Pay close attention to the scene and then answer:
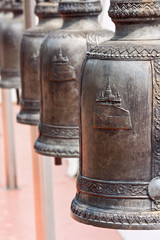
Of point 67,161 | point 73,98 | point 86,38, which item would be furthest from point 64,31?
point 67,161

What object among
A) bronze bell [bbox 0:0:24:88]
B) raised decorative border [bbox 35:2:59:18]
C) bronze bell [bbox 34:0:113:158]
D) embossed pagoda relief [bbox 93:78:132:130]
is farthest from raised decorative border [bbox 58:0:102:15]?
bronze bell [bbox 0:0:24:88]

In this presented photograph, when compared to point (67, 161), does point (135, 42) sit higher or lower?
higher

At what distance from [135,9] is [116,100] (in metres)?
0.23

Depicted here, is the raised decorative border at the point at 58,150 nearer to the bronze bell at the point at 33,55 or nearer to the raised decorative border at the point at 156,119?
the bronze bell at the point at 33,55

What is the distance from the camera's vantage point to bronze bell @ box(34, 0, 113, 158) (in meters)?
2.12

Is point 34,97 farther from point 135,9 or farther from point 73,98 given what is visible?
point 135,9

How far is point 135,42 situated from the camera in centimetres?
158

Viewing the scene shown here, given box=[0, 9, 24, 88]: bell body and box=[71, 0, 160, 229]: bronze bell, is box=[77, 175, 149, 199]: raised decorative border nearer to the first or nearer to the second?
box=[71, 0, 160, 229]: bronze bell

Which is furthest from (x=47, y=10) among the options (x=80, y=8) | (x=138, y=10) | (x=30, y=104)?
(x=138, y=10)

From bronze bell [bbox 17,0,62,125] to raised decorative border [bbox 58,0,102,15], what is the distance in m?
0.42

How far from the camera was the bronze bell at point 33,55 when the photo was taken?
8.62ft

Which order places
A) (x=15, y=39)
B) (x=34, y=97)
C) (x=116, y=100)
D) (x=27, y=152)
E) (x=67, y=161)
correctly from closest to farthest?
(x=116, y=100) → (x=34, y=97) → (x=15, y=39) → (x=67, y=161) → (x=27, y=152)

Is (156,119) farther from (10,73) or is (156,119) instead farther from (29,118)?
(10,73)

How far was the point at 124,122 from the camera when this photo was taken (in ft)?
4.98
